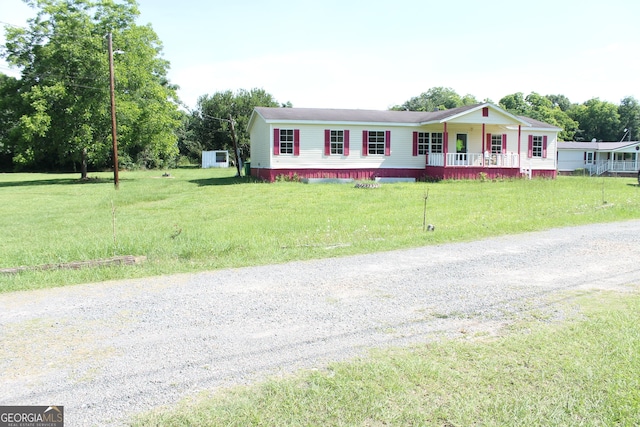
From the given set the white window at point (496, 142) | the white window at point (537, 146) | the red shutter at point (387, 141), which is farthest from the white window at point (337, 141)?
the white window at point (537, 146)

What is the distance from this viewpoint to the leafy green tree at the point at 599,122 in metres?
67.0

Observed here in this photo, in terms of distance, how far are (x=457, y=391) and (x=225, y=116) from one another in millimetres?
54973

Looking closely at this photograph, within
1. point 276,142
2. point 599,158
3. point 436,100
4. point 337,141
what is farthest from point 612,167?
point 436,100

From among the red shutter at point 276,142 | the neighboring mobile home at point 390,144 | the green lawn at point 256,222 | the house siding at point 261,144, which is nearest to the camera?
the green lawn at point 256,222

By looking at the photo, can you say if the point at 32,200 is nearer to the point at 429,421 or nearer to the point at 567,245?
the point at 567,245

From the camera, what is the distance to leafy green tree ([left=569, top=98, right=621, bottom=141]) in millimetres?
67000

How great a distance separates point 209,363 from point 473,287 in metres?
3.49

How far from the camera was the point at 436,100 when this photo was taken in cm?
8762

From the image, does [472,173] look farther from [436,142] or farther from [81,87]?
[81,87]

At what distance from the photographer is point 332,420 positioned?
3.05 meters

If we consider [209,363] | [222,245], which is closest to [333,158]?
[222,245]

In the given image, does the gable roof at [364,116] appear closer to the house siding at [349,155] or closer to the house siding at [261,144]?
the house siding at [349,155]

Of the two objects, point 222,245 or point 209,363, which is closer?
point 209,363

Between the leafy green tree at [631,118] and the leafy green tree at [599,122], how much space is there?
109 cm
